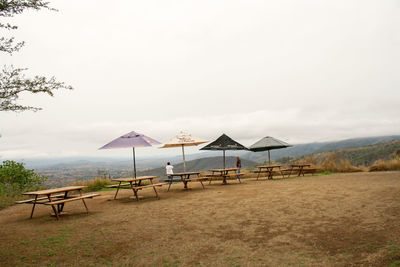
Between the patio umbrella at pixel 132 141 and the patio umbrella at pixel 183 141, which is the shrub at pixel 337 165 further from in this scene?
the patio umbrella at pixel 132 141

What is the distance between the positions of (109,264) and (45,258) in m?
1.06

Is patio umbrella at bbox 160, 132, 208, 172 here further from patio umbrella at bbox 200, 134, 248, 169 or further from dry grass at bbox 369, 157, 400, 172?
dry grass at bbox 369, 157, 400, 172

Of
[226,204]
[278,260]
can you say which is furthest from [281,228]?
[226,204]

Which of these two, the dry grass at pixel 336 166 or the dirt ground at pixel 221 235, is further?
the dry grass at pixel 336 166

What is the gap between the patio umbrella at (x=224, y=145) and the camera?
43.6 ft

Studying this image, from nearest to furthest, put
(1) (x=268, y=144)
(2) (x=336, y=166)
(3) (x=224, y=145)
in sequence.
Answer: (3) (x=224, y=145) → (1) (x=268, y=144) → (2) (x=336, y=166)

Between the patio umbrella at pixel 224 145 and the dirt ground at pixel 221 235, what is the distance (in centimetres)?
601

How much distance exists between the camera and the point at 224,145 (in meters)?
13.5

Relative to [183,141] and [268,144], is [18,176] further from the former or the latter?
[268,144]

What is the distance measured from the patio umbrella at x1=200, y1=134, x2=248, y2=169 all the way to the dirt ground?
237 inches

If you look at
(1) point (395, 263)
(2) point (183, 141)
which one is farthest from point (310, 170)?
(1) point (395, 263)

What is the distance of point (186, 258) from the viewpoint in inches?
145

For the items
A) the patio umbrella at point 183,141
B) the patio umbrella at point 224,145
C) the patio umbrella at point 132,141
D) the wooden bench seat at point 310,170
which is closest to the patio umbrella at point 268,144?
the wooden bench seat at point 310,170

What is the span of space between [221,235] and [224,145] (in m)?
9.05
